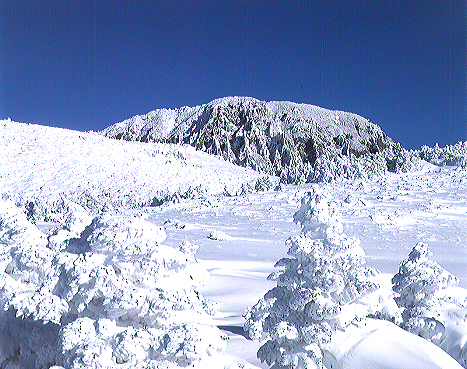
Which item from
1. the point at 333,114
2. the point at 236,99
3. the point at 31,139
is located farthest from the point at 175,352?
the point at 333,114

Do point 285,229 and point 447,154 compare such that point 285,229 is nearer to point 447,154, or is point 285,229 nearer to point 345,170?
point 345,170

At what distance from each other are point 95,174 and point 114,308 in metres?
46.7

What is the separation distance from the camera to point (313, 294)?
6.00 metres

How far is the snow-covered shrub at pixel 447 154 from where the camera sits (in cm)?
4190

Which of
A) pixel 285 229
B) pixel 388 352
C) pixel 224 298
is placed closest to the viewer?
pixel 388 352

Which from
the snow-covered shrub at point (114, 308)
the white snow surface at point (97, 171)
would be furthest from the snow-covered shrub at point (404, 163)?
the snow-covered shrub at point (114, 308)

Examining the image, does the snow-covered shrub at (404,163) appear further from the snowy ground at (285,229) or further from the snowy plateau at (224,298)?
the snowy plateau at (224,298)

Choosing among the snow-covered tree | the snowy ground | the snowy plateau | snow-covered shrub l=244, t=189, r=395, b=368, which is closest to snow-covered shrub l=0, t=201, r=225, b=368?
the snowy plateau

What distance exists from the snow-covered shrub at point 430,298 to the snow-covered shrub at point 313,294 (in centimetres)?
158

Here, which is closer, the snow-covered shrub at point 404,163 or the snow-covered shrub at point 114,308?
the snow-covered shrub at point 114,308

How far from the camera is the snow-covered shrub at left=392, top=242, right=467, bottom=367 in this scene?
7.76 meters

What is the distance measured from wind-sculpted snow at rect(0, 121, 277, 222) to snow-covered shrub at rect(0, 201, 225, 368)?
79.7ft

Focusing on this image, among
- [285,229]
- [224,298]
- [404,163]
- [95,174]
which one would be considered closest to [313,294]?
[224,298]

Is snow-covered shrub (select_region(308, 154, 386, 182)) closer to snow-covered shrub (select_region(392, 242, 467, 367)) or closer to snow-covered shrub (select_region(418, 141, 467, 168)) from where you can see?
snow-covered shrub (select_region(418, 141, 467, 168))
